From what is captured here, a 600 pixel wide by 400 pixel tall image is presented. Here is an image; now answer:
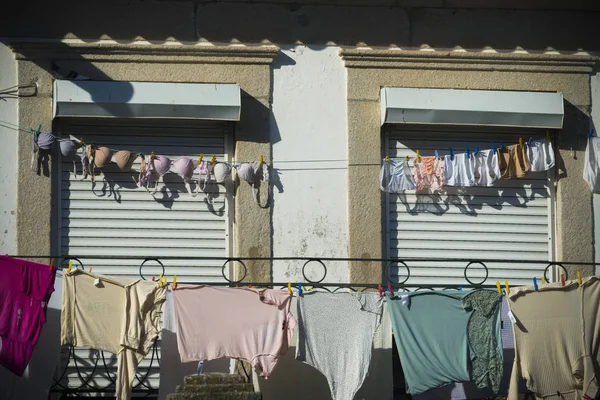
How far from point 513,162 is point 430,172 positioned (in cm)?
88

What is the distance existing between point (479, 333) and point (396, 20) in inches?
134

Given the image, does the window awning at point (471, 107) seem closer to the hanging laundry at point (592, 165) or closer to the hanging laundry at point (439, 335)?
the hanging laundry at point (592, 165)

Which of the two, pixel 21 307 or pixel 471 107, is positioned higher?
pixel 471 107

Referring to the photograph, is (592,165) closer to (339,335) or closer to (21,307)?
(339,335)

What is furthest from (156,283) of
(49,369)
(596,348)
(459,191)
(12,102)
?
(596,348)

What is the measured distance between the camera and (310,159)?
10.5m

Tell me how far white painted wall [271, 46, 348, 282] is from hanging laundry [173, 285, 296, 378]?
1123 millimetres

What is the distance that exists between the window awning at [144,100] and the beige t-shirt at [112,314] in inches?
72.5

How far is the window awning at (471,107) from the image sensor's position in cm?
1042

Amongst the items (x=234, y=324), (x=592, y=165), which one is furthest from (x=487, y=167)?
(x=234, y=324)

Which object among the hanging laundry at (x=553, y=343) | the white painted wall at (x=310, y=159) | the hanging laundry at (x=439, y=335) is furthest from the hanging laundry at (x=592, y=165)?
the white painted wall at (x=310, y=159)

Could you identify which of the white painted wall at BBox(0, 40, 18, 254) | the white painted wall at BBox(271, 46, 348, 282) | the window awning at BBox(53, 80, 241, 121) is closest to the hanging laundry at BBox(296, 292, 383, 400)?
the white painted wall at BBox(271, 46, 348, 282)

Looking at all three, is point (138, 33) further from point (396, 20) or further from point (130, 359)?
point (130, 359)

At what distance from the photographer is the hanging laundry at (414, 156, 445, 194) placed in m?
10.5
